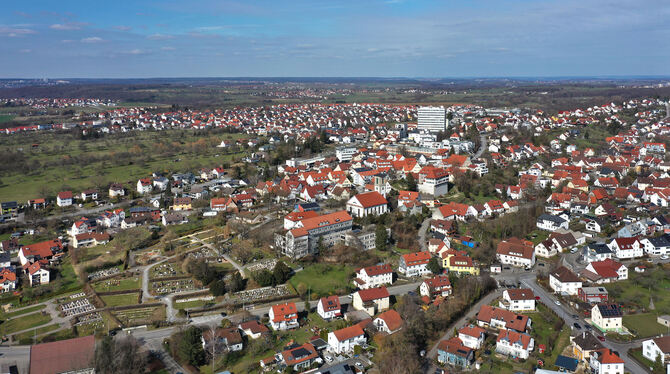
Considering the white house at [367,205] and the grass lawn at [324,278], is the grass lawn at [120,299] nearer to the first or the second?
the grass lawn at [324,278]

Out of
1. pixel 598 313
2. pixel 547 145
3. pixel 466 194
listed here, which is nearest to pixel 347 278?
pixel 598 313

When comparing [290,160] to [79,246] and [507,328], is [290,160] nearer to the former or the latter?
[79,246]

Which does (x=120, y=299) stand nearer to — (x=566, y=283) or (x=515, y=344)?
(x=515, y=344)

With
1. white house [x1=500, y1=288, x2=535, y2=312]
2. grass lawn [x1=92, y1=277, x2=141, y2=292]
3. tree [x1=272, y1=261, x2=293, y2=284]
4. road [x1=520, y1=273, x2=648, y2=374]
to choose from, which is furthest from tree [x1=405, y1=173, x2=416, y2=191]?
grass lawn [x1=92, y1=277, x2=141, y2=292]

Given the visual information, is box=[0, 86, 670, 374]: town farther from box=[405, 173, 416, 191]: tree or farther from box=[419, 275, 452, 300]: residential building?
box=[405, 173, 416, 191]: tree

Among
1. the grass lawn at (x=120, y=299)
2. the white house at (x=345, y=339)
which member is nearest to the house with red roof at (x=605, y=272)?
the white house at (x=345, y=339)
